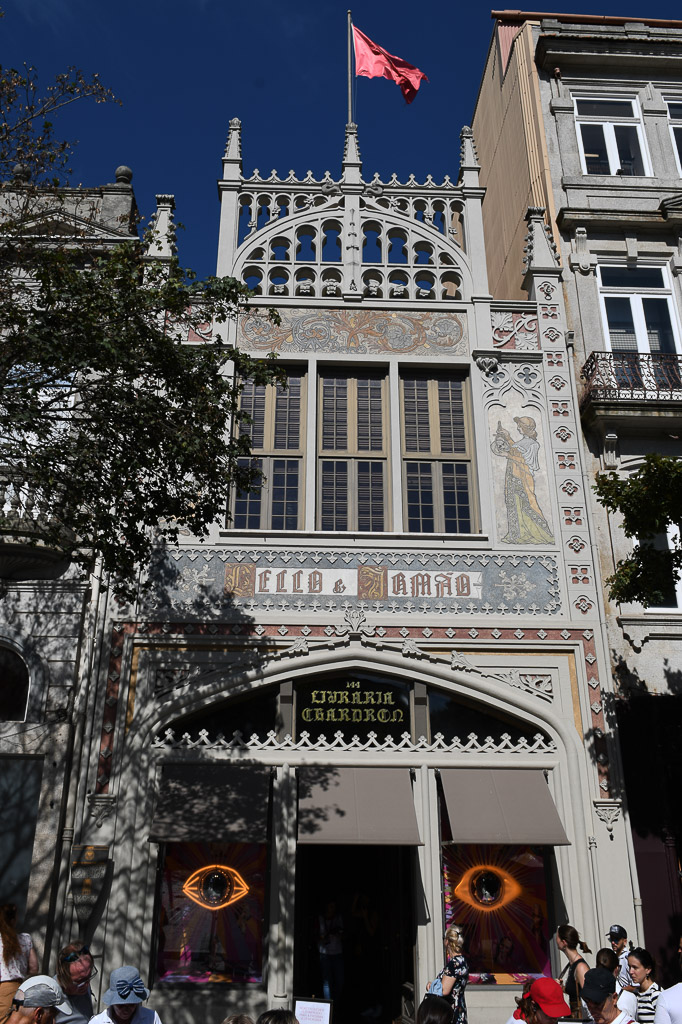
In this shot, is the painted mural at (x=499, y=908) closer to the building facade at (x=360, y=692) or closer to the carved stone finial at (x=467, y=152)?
the building facade at (x=360, y=692)

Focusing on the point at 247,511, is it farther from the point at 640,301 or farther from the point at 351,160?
the point at 640,301

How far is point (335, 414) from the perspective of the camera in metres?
16.5

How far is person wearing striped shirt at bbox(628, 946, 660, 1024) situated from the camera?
8.30 meters

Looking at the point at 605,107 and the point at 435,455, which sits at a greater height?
the point at 605,107

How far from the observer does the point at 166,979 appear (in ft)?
41.8

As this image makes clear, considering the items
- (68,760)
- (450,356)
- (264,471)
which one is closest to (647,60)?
(450,356)

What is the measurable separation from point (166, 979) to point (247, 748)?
3434 mm

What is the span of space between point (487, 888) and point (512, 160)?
17.1 metres

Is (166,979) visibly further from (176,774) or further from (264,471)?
(264,471)

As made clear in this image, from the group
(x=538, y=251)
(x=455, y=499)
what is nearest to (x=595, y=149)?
(x=538, y=251)

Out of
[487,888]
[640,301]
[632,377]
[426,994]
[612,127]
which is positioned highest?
[612,127]

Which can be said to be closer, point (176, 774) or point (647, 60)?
point (176, 774)

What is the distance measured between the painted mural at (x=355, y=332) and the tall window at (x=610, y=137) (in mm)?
6077

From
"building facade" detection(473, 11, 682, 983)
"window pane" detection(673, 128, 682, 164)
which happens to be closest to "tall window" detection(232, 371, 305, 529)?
"building facade" detection(473, 11, 682, 983)
